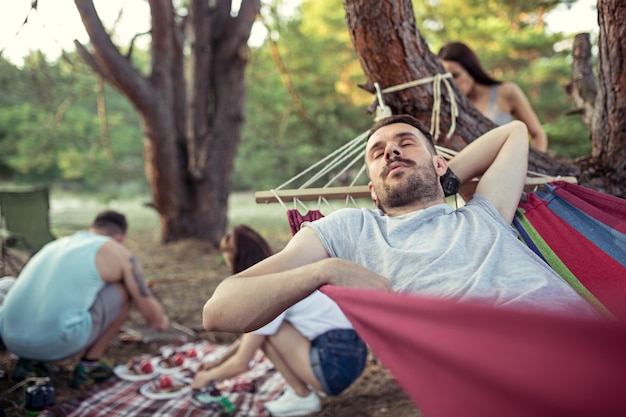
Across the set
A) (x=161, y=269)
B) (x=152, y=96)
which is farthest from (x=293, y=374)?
(x=152, y=96)

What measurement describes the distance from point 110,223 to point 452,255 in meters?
1.88

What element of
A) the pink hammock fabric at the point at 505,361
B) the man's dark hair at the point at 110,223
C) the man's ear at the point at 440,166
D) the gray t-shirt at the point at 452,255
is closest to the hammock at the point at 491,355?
the pink hammock fabric at the point at 505,361

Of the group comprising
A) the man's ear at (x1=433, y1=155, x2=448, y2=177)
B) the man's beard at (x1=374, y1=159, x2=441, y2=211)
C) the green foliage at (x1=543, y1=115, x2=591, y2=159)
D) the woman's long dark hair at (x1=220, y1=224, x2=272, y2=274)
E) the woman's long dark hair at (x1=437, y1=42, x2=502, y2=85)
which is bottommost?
the woman's long dark hair at (x1=220, y1=224, x2=272, y2=274)

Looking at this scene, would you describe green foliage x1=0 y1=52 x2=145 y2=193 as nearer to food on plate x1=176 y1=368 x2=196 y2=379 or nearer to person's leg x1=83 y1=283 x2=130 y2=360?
person's leg x1=83 y1=283 x2=130 y2=360

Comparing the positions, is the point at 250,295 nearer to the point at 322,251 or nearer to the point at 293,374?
the point at 322,251

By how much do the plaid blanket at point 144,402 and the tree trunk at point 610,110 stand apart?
5.36ft

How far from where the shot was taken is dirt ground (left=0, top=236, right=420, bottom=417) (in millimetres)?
Answer: 2139

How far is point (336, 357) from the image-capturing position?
1945mm

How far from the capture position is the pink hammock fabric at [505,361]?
620 mm

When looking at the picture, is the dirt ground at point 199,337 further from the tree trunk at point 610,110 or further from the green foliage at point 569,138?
the green foliage at point 569,138

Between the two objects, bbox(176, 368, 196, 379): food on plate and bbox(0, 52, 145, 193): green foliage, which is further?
bbox(0, 52, 145, 193): green foliage

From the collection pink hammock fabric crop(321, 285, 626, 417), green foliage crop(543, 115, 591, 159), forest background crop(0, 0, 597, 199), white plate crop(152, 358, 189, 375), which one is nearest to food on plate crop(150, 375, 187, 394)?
white plate crop(152, 358, 189, 375)

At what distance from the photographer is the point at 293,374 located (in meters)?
2.08

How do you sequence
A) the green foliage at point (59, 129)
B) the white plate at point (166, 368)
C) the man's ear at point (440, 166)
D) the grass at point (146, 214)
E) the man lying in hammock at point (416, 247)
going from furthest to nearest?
1. the grass at point (146, 214)
2. the green foliage at point (59, 129)
3. the white plate at point (166, 368)
4. the man's ear at point (440, 166)
5. the man lying in hammock at point (416, 247)
